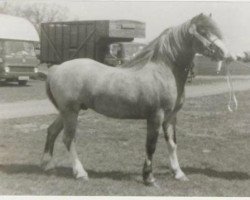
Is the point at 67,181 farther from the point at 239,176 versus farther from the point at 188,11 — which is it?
the point at 188,11

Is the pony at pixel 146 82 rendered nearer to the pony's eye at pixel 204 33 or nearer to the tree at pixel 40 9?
the pony's eye at pixel 204 33

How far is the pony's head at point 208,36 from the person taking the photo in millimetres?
4748

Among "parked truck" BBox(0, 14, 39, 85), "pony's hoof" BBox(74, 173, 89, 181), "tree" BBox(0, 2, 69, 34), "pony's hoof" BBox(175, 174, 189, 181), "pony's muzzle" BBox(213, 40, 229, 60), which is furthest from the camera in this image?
"parked truck" BBox(0, 14, 39, 85)

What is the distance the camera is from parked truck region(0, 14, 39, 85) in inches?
605

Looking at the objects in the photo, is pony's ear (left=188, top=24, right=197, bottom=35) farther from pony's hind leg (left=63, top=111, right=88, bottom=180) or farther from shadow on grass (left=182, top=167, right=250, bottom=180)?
shadow on grass (left=182, top=167, right=250, bottom=180)

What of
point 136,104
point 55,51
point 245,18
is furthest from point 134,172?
point 55,51

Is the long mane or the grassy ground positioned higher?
the long mane

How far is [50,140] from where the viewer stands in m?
5.43

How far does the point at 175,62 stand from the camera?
194 inches

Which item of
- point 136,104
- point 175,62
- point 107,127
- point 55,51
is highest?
point 175,62

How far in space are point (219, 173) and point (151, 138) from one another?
1.08 metres

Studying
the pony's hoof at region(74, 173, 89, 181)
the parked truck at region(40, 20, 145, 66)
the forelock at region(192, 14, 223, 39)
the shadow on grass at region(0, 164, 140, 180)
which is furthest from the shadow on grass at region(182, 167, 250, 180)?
the parked truck at region(40, 20, 145, 66)

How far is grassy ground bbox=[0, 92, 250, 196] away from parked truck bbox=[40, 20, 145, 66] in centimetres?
841

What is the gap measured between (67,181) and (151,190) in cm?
84
